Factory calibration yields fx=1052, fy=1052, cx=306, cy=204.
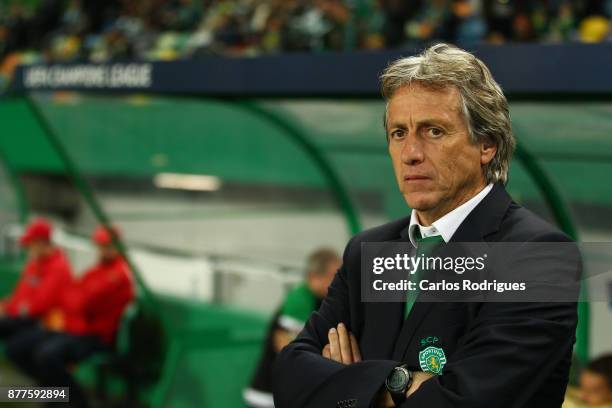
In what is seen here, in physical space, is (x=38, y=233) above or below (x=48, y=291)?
above

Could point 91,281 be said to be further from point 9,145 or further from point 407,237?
point 407,237

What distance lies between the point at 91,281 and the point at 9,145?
1.67 metres

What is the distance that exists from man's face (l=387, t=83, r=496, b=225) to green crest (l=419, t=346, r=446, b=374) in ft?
0.89

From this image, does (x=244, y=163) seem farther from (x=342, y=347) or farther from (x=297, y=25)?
(x=342, y=347)

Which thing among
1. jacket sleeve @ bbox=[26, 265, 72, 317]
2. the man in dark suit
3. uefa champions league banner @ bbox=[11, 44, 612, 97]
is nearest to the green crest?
the man in dark suit

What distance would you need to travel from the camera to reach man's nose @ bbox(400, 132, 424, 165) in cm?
207

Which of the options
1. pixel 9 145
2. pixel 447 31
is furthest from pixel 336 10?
pixel 9 145

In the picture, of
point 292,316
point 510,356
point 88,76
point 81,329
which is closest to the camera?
point 510,356

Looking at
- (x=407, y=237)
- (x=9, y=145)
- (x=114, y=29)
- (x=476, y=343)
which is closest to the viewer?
(x=476, y=343)

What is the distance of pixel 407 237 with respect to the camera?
86.4 inches

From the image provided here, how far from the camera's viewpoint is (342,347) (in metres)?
2.20

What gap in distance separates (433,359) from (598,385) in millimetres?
2427

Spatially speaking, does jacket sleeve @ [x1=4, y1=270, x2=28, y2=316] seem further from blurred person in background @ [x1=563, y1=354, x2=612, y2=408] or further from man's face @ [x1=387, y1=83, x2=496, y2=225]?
man's face @ [x1=387, y1=83, x2=496, y2=225]

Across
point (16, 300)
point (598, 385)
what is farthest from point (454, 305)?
point (16, 300)
